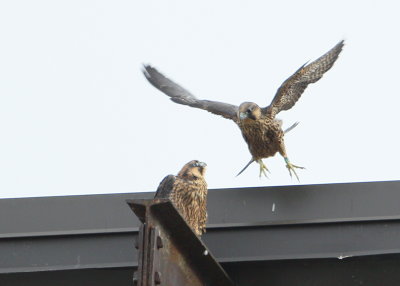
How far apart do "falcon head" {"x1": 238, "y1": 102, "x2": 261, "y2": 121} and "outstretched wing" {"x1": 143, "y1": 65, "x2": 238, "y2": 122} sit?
12.4 inches

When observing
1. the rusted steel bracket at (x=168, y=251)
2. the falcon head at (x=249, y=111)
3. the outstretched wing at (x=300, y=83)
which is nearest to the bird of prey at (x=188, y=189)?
the rusted steel bracket at (x=168, y=251)

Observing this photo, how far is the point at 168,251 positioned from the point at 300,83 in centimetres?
412

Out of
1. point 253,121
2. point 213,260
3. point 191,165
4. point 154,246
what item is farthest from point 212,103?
point 154,246

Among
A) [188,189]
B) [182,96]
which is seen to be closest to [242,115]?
[182,96]

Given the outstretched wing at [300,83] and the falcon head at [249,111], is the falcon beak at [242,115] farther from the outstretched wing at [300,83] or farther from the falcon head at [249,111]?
the outstretched wing at [300,83]

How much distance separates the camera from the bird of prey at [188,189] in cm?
561

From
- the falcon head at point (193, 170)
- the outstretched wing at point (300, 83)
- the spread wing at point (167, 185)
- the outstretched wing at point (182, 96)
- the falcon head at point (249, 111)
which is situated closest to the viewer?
the spread wing at point (167, 185)

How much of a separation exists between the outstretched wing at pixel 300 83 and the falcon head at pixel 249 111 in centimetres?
15

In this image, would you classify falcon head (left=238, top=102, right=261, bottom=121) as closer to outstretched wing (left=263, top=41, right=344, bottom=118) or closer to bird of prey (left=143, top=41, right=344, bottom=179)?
bird of prey (left=143, top=41, right=344, bottom=179)

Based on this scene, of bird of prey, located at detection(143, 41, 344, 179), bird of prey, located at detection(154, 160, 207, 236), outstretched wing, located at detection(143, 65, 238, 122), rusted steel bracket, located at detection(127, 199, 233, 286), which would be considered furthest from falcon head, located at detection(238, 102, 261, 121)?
rusted steel bracket, located at detection(127, 199, 233, 286)

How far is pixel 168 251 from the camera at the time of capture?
12.6ft

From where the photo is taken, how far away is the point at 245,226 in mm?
4641

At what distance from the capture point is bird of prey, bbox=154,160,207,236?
561cm

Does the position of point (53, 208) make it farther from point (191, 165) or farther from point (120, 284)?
point (191, 165)
